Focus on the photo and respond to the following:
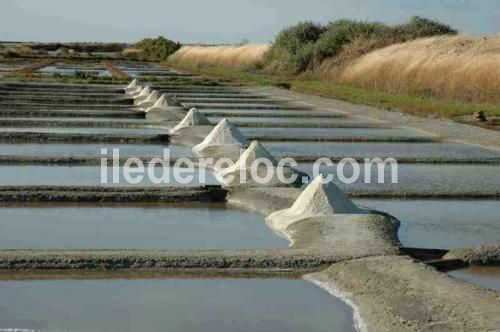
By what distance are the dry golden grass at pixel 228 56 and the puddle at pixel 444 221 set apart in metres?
24.4

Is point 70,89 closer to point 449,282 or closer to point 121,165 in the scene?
point 121,165

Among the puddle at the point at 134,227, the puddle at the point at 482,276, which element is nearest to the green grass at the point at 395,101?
the puddle at the point at 134,227

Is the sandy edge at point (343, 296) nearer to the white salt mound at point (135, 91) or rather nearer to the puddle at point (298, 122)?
the puddle at point (298, 122)

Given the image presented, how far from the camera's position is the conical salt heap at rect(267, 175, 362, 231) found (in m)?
4.52

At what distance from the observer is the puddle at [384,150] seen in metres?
7.82

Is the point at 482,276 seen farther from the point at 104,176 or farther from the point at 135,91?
the point at 135,91

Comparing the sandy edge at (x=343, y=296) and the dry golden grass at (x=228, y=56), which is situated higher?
the dry golden grass at (x=228, y=56)

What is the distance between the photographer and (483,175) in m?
6.82

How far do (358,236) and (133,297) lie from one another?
3.94 feet

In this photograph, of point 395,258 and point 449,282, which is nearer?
point 449,282

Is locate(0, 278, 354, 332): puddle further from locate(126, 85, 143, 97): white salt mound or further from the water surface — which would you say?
locate(126, 85, 143, 97): white salt mound

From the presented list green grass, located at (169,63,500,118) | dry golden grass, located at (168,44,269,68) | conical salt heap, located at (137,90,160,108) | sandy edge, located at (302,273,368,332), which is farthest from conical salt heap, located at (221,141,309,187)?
dry golden grass, located at (168,44,269,68)

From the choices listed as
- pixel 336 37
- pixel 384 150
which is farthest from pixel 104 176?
pixel 336 37

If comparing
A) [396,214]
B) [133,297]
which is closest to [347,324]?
[133,297]
